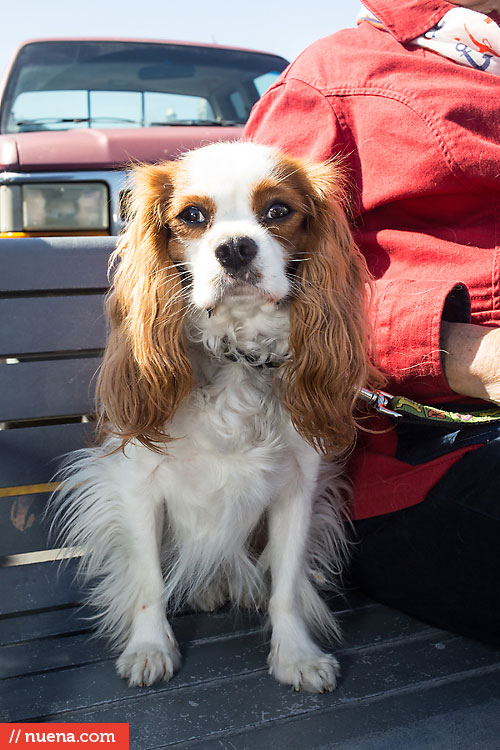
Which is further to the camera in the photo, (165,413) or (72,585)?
(72,585)

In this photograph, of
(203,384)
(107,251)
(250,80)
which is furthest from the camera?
(250,80)

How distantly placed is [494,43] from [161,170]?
2.39 ft

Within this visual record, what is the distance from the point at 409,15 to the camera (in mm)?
1625

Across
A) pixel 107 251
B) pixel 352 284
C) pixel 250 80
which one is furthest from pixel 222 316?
pixel 250 80

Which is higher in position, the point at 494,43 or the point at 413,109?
the point at 494,43

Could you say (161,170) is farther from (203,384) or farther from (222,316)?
(203,384)

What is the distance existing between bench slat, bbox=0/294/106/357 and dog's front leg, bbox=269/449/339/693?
0.55 meters

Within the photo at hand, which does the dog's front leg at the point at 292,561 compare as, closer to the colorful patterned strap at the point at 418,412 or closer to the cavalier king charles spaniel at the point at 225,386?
the cavalier king charles spaniel at the point at 225,386

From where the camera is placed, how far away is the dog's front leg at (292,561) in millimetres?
1588

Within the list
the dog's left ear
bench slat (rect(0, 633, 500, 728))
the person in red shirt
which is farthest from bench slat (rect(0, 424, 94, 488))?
the person in red shirt

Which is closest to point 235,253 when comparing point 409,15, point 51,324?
point 51,324

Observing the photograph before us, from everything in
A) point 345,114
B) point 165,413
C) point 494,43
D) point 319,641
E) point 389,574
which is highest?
point 494,43

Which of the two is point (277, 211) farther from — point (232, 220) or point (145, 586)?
point (145, 586)

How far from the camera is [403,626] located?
164 centimetres
